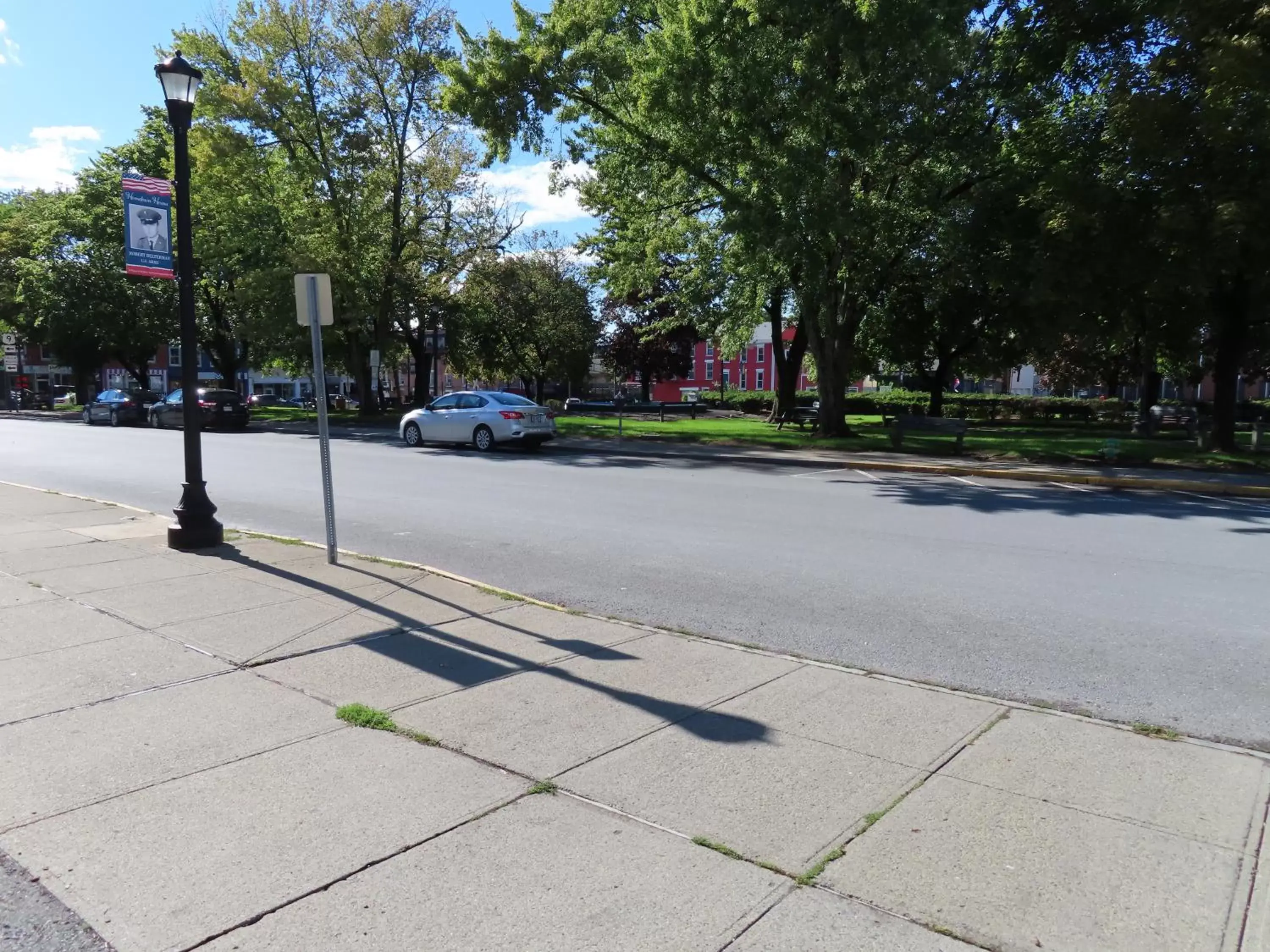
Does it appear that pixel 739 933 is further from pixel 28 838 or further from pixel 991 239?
pixel 991 239

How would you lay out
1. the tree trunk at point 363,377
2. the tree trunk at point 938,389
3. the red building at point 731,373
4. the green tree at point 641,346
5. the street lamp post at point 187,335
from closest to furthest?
the street lamp post at point 187,335
the tree trunk at point 363,377
the tree trunk at point 938,389
the green tree at point 641,346
the red building at point 731,373

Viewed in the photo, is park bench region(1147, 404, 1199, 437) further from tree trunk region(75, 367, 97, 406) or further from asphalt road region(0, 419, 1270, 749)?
tree trunk region(75, 367, 97, 406)

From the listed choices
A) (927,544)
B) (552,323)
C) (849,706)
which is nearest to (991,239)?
(927,544)

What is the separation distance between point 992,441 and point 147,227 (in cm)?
2282

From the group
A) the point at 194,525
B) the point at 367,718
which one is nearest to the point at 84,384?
the point at 194,525

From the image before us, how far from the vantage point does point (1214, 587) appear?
25.1 feet

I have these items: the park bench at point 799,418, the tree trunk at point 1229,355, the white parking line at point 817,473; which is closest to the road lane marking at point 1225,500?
the white parking line at point 817,473

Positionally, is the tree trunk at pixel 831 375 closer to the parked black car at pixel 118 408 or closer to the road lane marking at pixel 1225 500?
the road lane marking at pixel 1225 500

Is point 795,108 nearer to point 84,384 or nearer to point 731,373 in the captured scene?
point 84,384

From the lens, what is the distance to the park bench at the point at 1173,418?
2689 cm

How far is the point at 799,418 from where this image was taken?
32094mm

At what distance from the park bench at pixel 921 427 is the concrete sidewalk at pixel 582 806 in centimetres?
1791

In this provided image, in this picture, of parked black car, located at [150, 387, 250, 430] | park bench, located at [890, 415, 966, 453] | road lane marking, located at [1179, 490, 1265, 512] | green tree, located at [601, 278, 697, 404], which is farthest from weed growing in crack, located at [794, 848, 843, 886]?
green tree, located at [601, 278, 697, 404]

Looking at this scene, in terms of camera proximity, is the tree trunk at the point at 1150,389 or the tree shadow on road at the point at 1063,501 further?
the tree trunk at the point at 1150,389
